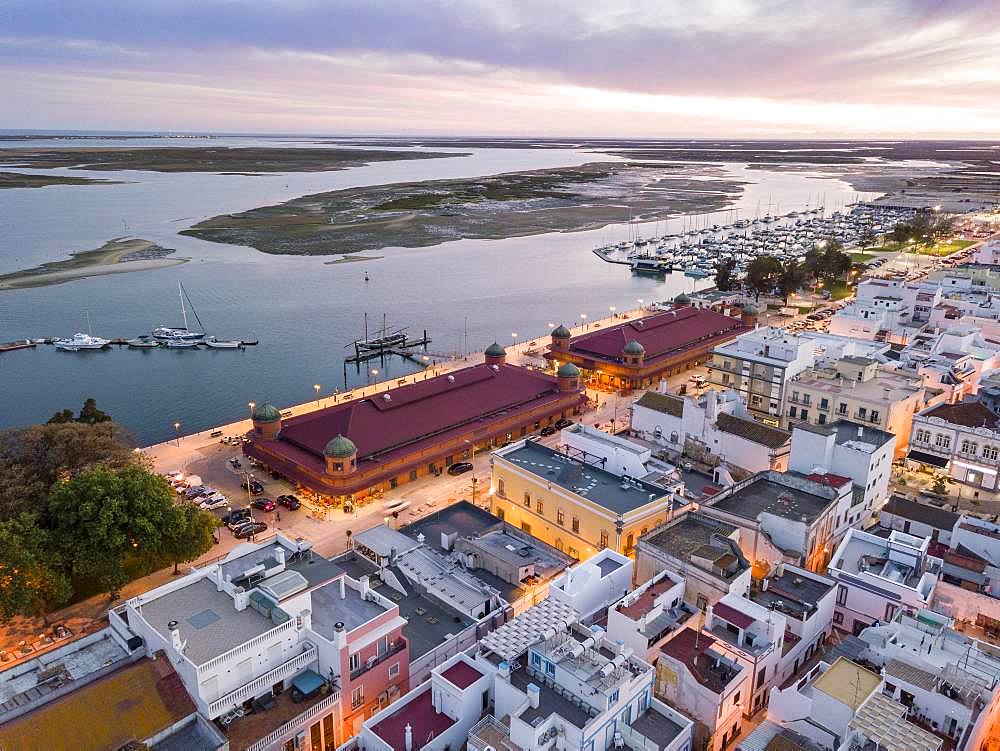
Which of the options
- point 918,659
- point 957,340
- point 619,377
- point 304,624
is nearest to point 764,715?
point 918,659

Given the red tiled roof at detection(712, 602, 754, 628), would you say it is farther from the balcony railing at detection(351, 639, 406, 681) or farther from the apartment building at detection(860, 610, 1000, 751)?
the balcony railing at detection(351, 639, 406, 681)

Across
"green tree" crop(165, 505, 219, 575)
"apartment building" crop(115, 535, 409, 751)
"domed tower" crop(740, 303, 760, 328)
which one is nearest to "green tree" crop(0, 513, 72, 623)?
"green tree" crop(165, 505, 219, 575)

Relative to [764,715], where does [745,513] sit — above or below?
above

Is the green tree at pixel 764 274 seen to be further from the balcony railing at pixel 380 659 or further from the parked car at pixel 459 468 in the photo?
the balcony railing at pixel 380 659

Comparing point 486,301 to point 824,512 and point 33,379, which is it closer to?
point 33,379

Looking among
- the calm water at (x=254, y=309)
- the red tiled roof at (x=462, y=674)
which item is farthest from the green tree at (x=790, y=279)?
the red tiled roof at (x=462, y=674)

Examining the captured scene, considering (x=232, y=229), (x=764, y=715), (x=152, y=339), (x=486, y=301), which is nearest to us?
(x=764, y=715)
